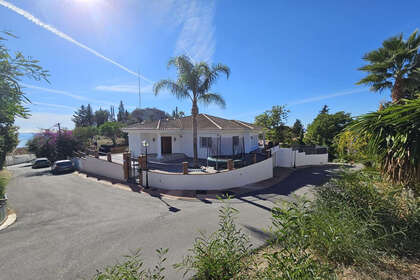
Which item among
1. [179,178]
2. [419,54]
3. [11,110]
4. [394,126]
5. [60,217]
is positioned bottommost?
[60,217]

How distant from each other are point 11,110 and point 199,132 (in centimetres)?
1206

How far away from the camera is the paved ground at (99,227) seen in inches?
172

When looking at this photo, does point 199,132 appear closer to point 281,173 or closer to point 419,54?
point 281,173

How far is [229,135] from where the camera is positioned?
52.4ft

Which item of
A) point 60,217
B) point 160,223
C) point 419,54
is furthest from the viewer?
point 419,54

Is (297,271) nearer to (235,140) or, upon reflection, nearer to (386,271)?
(386,271)

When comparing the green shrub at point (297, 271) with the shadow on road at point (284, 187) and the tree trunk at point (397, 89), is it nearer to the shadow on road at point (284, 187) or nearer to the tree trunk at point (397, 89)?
the shadow on road at point (284, 187)

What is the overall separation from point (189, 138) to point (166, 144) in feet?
8.59

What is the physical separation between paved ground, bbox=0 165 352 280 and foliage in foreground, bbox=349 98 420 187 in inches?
165

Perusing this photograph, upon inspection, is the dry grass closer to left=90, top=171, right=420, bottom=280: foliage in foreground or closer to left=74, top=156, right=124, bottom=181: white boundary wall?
left=90, top=171, right=420, bottom=280: foliage in foreground

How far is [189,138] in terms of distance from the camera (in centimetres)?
1689

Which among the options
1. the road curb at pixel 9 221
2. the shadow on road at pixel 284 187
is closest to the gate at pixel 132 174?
the road curb at pixel 9 221

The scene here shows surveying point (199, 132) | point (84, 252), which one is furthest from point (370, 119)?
point (199, 132)

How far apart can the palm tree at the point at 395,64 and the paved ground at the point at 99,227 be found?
831 centimetres
